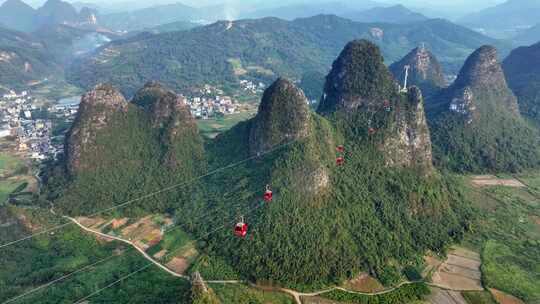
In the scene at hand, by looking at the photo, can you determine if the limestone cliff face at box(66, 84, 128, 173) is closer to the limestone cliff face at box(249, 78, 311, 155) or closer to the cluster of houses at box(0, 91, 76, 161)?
the cluster of houses at box(0, 91, 76, 161)

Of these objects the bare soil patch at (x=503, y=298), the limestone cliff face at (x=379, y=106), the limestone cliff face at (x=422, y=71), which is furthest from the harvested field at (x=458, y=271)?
the limestone cliff face at (x=422, y=71)

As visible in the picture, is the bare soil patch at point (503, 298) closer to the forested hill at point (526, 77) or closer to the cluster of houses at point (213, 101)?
the forested hill at point (526, 77)

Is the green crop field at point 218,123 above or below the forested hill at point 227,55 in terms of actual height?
below

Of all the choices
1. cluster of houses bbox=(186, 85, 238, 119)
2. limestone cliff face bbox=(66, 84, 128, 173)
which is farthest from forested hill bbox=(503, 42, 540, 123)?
limestone cliff face bbox=(66, 84, 128, 173)

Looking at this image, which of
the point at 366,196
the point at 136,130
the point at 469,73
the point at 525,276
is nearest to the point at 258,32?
the point at 469,73

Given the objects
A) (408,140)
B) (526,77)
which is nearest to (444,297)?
(408,140)

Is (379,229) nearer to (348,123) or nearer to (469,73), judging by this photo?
(348,123)
